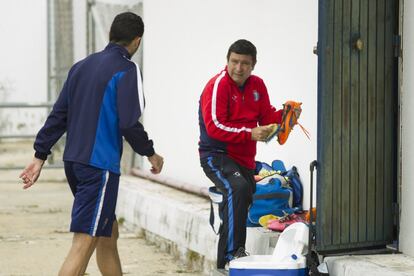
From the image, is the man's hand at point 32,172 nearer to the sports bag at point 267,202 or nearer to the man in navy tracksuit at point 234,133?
the man in navy tracksuit at point 234,133

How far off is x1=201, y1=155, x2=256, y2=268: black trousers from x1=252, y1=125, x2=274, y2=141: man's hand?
341mm

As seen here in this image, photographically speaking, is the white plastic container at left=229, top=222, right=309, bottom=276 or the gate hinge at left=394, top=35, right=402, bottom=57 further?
the gate hinge at left=394, top=35, right=402, bottom=57

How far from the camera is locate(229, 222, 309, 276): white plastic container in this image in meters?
5.36

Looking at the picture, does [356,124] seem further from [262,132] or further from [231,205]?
[231,205]

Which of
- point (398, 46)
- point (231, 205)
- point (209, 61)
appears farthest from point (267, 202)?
point (209, 61)

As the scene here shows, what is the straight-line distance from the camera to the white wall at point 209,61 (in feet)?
23.3

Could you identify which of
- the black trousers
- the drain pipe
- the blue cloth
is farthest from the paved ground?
the blue cloth

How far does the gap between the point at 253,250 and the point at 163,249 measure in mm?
2110

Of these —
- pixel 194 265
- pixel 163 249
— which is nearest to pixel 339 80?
pixel 194 265

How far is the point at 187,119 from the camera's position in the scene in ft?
31.0

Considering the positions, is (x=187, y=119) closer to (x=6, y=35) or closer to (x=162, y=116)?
(x=162, y=116)

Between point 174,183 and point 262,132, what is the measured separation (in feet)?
12.0

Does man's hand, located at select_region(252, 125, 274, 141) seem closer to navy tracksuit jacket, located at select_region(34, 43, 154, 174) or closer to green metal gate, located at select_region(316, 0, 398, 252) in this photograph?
green metal gate, located at select_region(316, 0, 398, 252)

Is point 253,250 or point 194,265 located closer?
point 253,250
